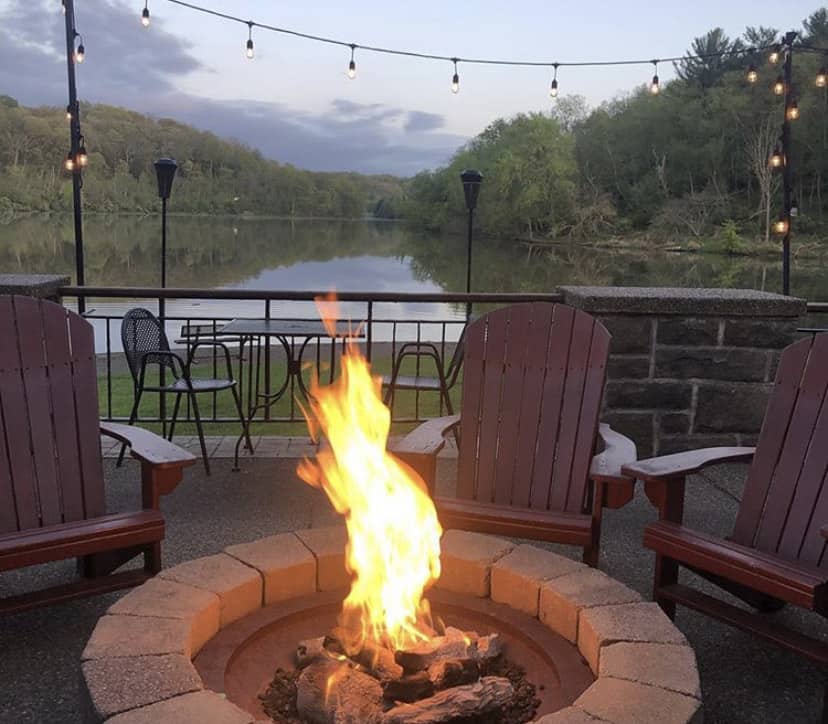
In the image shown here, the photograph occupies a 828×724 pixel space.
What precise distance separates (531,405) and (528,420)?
0.06 metres

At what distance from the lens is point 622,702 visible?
169 centimetres

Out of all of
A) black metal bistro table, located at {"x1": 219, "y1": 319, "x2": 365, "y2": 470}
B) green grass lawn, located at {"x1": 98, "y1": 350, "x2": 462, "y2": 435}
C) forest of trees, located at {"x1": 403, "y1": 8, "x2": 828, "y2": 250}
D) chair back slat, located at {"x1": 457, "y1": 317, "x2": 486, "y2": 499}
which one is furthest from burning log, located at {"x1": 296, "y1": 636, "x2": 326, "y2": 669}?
forest of trees, located at {"x1": 403, "y1": 8, "x2": 828, "y2": 250}

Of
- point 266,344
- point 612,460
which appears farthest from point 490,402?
point 266,344

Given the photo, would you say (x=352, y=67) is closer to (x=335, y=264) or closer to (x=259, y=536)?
(x=259, y=536)

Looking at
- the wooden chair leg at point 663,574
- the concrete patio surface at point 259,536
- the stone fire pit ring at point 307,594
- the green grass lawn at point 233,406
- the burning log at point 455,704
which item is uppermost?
the stone fire pit ring at point 307,594

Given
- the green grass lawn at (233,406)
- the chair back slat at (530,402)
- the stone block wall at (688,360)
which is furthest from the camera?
the green grass lawn at (233,406)

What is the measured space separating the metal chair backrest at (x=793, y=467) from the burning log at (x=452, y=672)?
4.12ft

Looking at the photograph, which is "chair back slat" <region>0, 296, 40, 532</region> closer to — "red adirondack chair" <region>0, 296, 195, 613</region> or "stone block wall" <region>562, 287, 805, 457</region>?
"red adirondack chair" <region>0, 296, 195, 613</region>

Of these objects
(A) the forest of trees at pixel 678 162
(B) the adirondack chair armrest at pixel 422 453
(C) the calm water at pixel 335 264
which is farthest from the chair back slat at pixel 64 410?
(A) the forest of trees at pixel 678 162

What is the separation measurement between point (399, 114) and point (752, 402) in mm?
39360

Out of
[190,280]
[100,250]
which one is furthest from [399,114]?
[190,280]

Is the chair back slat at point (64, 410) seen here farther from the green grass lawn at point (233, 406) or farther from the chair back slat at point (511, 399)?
the green grass lawn at point (233, 406)

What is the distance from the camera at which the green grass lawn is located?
20.9 ft

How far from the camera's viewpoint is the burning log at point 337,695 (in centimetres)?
174
